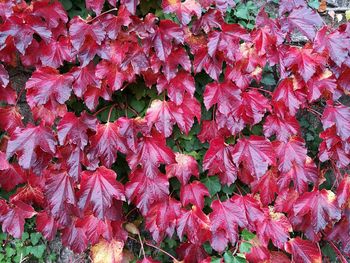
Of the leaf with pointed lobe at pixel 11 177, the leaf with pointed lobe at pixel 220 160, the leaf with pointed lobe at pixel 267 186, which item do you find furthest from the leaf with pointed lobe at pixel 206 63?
the leaf with pointed lobe at pixel 11 177

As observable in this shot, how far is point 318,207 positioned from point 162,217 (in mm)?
731

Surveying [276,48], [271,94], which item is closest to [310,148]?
[271,94]

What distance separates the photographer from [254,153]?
201 centimetres

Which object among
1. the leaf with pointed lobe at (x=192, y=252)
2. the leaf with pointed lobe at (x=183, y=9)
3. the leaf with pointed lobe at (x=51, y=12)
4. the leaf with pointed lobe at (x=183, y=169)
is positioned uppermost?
the leaf with pointed lobe at (x=183, y=9)

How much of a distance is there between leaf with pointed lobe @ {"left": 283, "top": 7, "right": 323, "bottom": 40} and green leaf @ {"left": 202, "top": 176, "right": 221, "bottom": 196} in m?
0.77

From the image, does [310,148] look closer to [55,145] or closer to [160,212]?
[160,212]

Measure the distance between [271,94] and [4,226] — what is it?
142cm

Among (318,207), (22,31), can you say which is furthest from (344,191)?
(22,31)

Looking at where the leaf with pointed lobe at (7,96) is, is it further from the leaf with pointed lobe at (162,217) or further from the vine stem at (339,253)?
the vine stem at (339,253)

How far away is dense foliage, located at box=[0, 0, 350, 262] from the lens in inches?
75.5

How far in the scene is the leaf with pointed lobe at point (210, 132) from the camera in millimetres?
2092

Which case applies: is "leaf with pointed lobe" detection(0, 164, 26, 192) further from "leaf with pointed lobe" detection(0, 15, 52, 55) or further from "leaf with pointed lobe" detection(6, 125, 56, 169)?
"leaf with pointed lobe" detection(0, 15, 52, 55)

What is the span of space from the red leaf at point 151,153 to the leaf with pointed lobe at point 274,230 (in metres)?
0.56

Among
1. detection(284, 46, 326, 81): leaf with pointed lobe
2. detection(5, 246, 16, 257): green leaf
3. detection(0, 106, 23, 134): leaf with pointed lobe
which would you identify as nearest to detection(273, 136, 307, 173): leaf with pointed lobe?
detection(284, 46, 326, 81): leaf with pointed lobe
